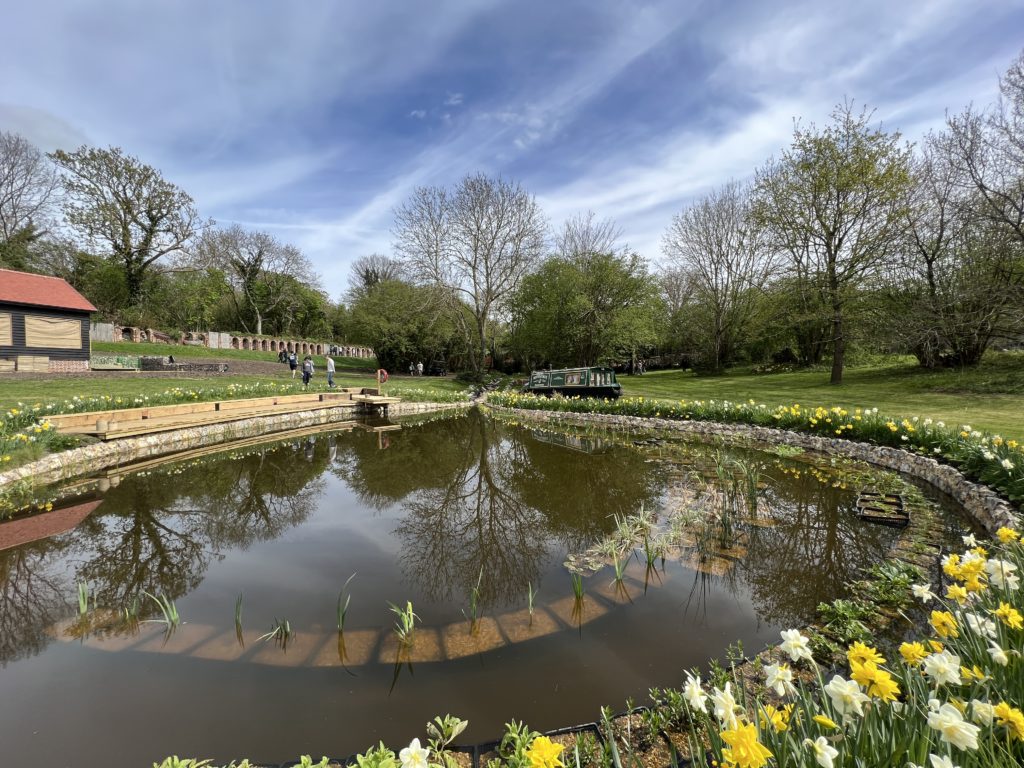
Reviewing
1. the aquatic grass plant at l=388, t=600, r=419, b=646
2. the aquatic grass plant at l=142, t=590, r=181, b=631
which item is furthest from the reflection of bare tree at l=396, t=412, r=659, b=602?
the aquatic grass plant at l=142, t=590, r=181, b=631

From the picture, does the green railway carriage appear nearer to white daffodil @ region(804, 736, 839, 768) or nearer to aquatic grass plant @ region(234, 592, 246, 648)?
aquatic grass plant @ region(234, 592, 246, 648)

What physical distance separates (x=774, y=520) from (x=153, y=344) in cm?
3365

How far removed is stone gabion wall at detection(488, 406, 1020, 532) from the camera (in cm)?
501

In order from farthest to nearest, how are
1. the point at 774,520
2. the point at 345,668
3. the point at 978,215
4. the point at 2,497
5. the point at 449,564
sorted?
the point at 978,215 → the point at 2,497 → the point at 774,520 → the point at 449,564 → the point at 345,668

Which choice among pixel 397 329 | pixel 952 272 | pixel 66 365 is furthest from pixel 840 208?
pixel 66 365

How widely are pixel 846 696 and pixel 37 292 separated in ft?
102

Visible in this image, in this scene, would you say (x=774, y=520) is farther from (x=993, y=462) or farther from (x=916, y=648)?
(x=916, y=648)

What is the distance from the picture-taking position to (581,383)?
56.3ft

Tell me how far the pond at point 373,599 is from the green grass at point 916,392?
621 cm

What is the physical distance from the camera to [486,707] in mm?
2635

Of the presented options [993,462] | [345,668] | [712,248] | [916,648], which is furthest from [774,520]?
[712,248]

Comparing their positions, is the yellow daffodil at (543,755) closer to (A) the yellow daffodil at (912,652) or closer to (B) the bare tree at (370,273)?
(A) the yellow daffodil at (912,652)

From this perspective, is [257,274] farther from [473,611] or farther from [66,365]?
[473,611]

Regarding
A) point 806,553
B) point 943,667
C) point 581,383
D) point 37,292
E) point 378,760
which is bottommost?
point 806,553
